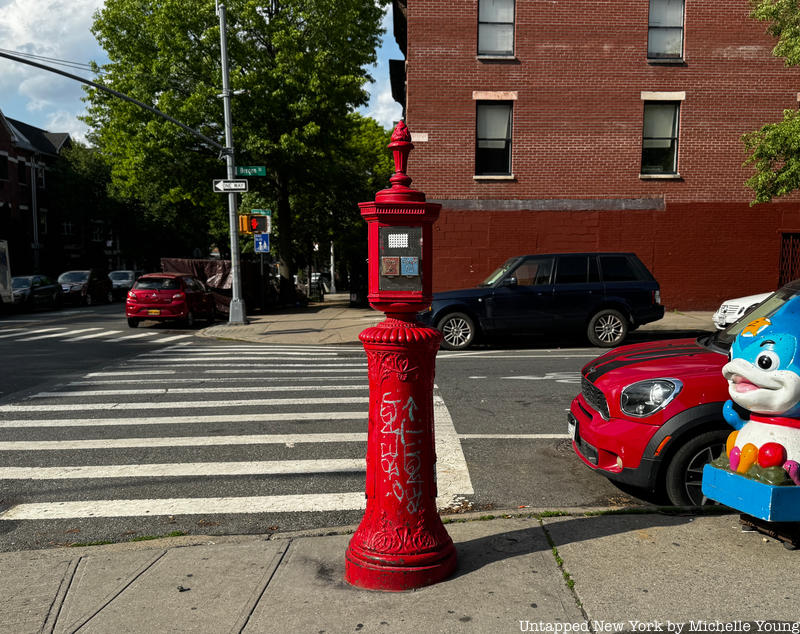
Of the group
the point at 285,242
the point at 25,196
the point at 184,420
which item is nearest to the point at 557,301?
the point at 184,420

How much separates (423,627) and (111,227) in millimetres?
53888

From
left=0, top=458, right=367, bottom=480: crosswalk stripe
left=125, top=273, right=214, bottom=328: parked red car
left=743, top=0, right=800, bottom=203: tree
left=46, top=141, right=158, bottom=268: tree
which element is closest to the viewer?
left=0, top=458, right=367, bottom=480: crosswalk stripe

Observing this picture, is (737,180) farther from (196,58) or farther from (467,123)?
(196,58)

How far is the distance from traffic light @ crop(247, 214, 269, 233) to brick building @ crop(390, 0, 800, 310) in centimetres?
472

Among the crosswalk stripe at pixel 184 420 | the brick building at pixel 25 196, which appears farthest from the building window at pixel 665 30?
the brick building at pixel 25 196

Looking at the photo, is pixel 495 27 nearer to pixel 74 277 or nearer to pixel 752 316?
pixel 752 316

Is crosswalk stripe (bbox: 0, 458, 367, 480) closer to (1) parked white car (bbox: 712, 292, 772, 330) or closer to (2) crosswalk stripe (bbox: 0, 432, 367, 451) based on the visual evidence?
(2) crosswalk stripe (bbox: 0, 432, 367, 451)

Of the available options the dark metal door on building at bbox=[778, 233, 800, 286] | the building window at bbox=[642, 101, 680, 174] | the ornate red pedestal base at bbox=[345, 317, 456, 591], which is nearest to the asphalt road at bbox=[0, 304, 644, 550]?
the ornate red pedestal base at bbox=[345, 317, 456, 591]

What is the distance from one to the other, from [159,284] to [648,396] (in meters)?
17.3

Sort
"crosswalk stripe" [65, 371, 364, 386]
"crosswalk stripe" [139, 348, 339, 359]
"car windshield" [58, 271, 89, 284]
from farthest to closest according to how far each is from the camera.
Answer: "car windshield" [58, 271, 89, 284] < "crosswalk stripe" [139, 348, 339, 359] < "crosswalk stripe" [65, 371, 364, 386]

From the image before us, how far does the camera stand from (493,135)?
65.0 ft

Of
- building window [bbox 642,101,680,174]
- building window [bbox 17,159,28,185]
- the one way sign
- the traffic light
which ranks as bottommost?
the traffic light

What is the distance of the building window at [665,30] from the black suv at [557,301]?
9450 millimetres

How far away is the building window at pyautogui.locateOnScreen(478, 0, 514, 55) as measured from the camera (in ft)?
63.8
